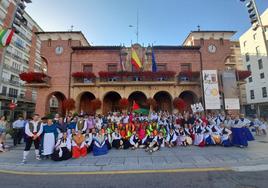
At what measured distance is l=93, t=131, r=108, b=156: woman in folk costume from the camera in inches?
325

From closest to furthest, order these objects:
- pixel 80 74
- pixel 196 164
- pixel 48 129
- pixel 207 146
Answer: pixel 196 164
pixel 48 129
pixel 207 146
pixel 80 74

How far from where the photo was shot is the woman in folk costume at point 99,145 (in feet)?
27.1

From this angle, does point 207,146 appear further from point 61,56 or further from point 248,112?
point 248,112

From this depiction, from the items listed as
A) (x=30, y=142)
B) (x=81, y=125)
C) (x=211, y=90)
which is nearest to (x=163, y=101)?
(x=211, y=90)

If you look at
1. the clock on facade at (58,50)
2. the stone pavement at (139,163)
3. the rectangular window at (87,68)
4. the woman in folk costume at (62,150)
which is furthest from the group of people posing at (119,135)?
the clock on facade at (58,50)

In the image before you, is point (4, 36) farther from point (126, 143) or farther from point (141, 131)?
point (141, 131)

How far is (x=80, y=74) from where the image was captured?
19.6 m

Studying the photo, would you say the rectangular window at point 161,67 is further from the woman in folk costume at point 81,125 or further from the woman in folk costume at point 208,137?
the woman in folk costume at point 81,125

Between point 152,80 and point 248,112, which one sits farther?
point 248,112

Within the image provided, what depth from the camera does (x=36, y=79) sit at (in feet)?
62.7

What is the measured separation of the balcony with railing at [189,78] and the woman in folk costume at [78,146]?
1458cm

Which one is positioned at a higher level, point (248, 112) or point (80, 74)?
point (80, 74)

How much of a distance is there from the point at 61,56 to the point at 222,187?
22.0 meters

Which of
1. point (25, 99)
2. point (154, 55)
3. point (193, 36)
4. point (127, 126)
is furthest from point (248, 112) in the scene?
point (25, 99)
